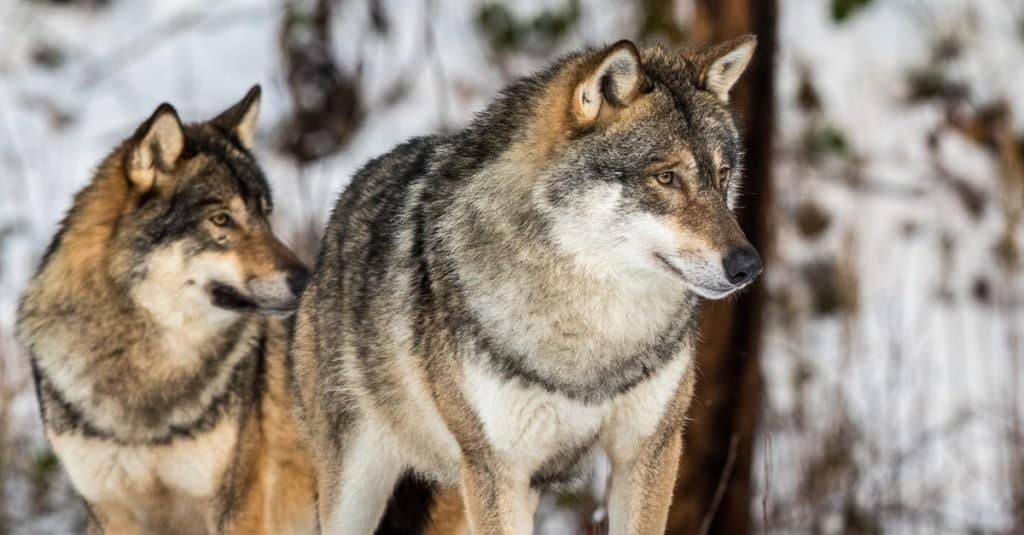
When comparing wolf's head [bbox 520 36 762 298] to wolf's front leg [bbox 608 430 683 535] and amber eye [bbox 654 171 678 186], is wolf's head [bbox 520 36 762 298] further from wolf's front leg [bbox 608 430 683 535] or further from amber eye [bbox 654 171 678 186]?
wolf's front leg [bbox 608 430 683 535]

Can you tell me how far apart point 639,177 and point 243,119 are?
224cm

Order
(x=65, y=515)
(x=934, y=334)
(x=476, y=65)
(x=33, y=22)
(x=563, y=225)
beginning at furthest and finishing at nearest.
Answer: (x=33, y=22) < (x=476, y=65) < (x=934, y=334) < (x=65, y=515) < (x=563, y=225)

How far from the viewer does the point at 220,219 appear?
5.30 meters

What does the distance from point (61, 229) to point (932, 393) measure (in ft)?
21.4

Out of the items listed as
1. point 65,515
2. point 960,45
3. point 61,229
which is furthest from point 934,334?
point 61,229

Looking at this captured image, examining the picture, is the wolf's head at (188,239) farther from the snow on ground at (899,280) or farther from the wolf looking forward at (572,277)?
the snow on ground at (899,280)

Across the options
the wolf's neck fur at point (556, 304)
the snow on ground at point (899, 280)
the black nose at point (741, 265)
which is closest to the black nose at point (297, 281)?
the wolf's neck fur at point (556, 304)

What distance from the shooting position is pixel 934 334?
11.0 meters

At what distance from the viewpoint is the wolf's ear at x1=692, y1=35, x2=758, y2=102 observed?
4293 mm

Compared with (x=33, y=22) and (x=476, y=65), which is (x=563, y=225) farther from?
(x=33, y=22)

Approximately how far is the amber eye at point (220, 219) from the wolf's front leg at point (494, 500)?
160 cm

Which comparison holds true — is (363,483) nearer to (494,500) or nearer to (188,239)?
(494,500)

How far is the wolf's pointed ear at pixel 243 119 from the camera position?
569 centimetres

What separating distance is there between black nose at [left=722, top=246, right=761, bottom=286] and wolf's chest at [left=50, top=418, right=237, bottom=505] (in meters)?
2.23
